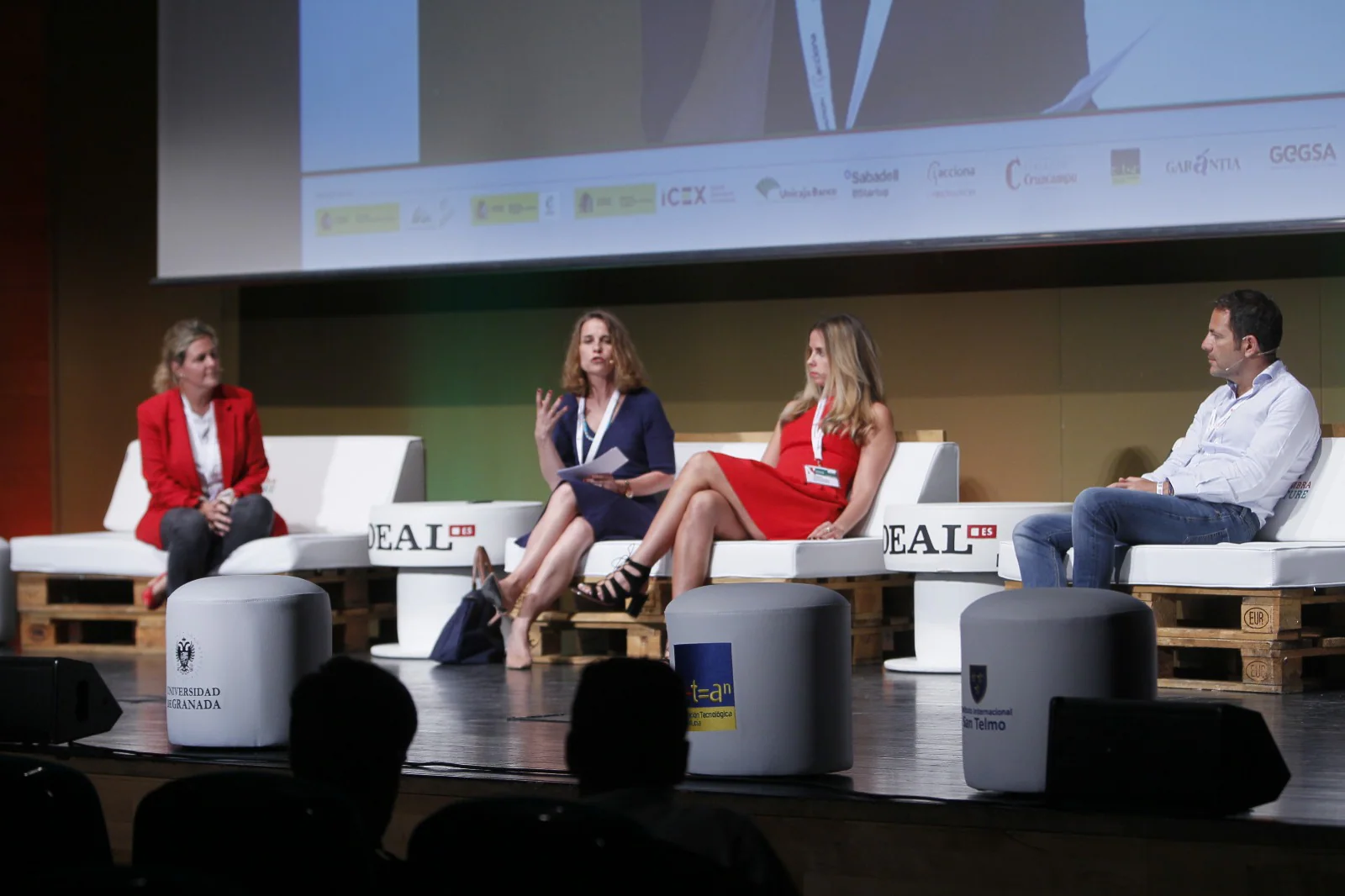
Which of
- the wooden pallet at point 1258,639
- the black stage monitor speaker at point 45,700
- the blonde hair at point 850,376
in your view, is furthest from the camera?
the blonde hair at point 850,376

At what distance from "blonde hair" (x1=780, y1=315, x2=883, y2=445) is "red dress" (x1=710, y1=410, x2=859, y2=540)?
61 millimetres

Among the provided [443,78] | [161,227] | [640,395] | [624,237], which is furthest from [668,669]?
[161,227]

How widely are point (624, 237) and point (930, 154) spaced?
4.15ft

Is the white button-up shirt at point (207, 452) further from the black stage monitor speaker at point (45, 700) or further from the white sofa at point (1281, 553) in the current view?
the white sofa at point (1281, 553)

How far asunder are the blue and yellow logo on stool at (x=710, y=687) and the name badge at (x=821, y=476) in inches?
102

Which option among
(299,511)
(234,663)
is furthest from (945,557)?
(299,511)

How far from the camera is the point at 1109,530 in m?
5.13

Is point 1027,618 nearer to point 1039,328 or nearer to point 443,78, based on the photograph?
point 1039,328

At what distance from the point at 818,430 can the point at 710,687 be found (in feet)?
8.94

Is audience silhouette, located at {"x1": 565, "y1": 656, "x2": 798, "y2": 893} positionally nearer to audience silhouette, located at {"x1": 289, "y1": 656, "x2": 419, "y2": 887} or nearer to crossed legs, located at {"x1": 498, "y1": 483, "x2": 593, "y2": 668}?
audience silhouette, located at {"x1": 289, "y1": 656, "x2": 419, "y2": 887}

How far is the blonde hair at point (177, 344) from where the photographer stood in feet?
21.8

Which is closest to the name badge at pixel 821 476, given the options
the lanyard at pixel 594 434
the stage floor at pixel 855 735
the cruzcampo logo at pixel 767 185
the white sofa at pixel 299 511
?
the stage floor at pixel 855 735

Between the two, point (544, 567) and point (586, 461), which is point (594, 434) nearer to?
point (586, 461)

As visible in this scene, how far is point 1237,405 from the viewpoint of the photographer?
534 cm
